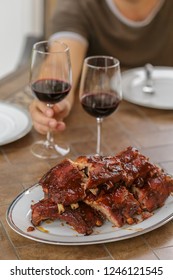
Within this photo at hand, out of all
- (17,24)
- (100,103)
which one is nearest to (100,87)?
(100,103)

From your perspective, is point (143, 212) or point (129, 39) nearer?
point (143, 212)

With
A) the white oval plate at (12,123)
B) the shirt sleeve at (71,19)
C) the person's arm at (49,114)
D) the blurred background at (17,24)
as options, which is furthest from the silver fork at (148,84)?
the blurred background at (17,24)

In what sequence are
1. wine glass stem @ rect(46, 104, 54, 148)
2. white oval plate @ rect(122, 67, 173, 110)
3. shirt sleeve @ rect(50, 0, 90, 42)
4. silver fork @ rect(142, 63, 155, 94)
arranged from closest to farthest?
wine glass stem @ rect(46, 104, 54, 148), white oval plate @ rect(122, 67, 173, 110), silver fork @ rect(142, 63, 155, 94), shirt sleeve @ rect(50, 0, 90, 42)

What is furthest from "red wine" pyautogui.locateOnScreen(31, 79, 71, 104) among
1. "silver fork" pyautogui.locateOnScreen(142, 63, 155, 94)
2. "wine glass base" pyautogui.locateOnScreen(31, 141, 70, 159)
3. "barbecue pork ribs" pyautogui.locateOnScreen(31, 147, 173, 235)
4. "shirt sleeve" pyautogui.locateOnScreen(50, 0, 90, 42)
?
"shirt sleeve" pyautogui.locateOnScreen(50, 0, 90, 42)

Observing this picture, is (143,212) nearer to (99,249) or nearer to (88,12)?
(99,249)

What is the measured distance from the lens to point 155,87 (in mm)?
2230

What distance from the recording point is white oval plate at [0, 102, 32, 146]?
70.5 inches

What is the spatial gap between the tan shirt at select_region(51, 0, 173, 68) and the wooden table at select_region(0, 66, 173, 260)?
44 centimetres

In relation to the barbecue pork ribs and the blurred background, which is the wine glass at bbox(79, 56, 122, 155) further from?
the blurred background

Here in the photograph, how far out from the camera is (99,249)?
4.28 feet

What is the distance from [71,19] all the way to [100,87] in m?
0.91
